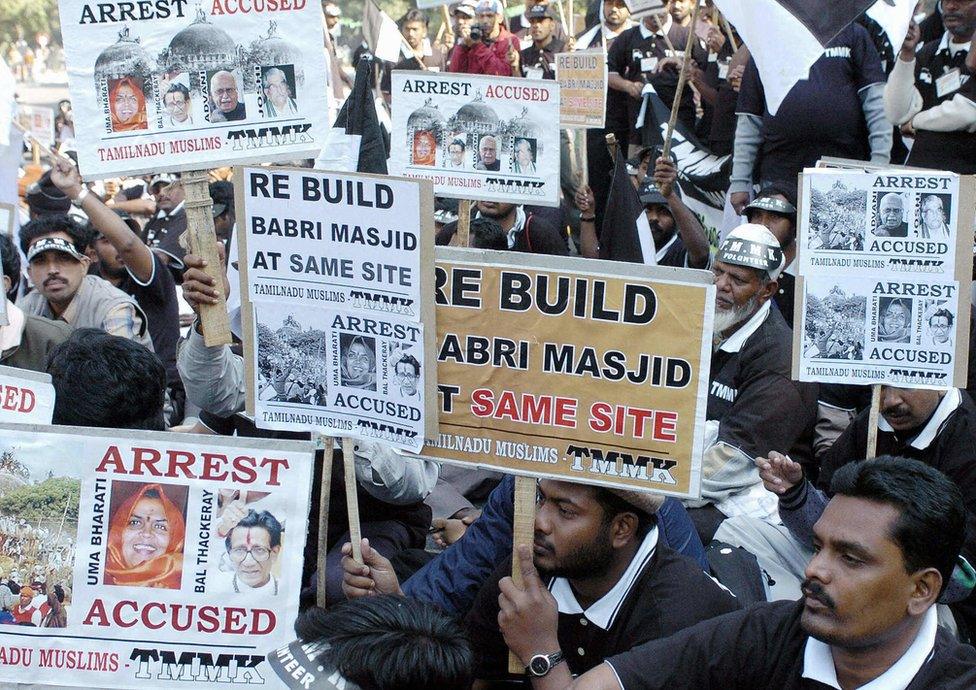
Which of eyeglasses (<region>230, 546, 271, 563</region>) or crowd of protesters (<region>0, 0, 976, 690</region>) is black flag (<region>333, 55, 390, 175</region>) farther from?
eyeglasses (<region>230, 546, 271, 563</region>)

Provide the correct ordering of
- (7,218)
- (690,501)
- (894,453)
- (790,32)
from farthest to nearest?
(7,218)
(790,32)
(690,501)
(894,453)

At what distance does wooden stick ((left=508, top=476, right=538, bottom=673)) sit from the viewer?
3.15 metres

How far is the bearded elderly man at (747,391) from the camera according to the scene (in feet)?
→ 15.3

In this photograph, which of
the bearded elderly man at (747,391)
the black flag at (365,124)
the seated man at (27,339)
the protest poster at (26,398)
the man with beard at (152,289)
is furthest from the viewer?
the black flag at (365,124)

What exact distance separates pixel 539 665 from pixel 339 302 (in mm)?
1059

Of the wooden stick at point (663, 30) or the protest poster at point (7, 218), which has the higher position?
the wooden stick at point (663, 30)

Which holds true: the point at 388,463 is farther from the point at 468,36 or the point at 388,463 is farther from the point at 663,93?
the point at 468,36

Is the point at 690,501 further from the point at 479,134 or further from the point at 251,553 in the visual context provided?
the point at 479,134

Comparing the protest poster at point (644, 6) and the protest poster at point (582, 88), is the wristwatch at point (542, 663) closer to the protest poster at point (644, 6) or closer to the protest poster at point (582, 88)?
the protest poster at point (582, 88)

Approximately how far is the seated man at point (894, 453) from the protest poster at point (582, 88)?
4422mm

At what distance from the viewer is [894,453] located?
432 centimetres

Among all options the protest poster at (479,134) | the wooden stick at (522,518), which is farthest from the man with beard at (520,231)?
the wooden stick at (522,518)

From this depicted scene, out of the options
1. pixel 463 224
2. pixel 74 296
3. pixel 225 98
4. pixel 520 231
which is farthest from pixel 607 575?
pixel 520 231

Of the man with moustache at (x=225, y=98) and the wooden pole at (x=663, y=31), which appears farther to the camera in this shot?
the wooden pole at (x=663, y=31)
